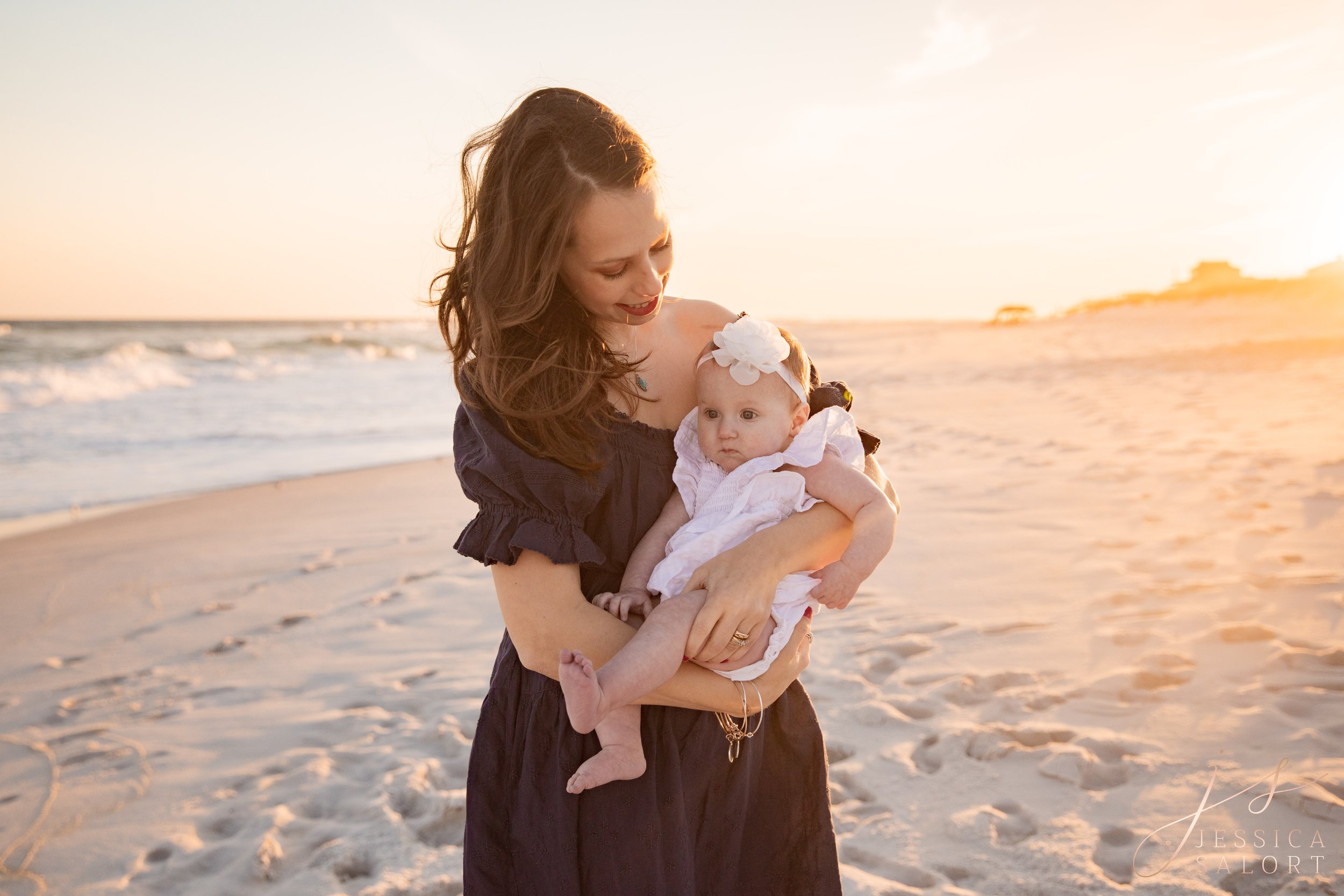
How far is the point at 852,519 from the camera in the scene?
1828mm

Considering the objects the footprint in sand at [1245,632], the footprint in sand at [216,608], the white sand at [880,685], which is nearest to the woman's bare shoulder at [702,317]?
the white sand at [880,685]

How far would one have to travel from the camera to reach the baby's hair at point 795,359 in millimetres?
1978

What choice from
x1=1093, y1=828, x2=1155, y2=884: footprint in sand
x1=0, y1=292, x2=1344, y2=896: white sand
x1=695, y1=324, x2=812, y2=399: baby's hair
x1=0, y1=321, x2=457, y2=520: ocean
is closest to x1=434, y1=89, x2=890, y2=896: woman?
x1=695, y1=324, x2=812, y2=399: baby's hair

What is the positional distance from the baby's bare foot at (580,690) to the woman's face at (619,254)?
26.9 inches

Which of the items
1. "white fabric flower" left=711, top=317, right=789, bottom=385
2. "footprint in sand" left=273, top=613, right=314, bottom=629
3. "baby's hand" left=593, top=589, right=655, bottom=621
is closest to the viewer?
"baby's hand" left=593, top=589, right=655, bottom=621

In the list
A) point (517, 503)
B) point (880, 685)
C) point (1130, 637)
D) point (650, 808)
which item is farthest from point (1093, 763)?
point (517, 503)

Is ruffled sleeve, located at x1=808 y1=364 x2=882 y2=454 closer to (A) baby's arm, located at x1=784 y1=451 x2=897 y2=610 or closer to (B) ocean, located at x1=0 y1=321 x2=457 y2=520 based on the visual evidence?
(A) baby's arm, located at x1=784 y1=451 x2=897 y2=610

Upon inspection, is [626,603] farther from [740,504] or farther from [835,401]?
[835,401]

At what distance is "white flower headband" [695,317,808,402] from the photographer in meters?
1.84

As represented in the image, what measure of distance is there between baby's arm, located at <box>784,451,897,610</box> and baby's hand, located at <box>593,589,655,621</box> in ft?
1.17

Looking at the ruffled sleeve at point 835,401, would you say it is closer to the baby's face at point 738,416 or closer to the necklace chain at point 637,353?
the baby's face at point 738,416

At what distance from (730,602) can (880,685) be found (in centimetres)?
238

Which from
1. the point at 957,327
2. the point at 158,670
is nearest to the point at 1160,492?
the point at 158,670

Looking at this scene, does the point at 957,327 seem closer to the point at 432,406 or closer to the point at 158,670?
the point at 432,406
